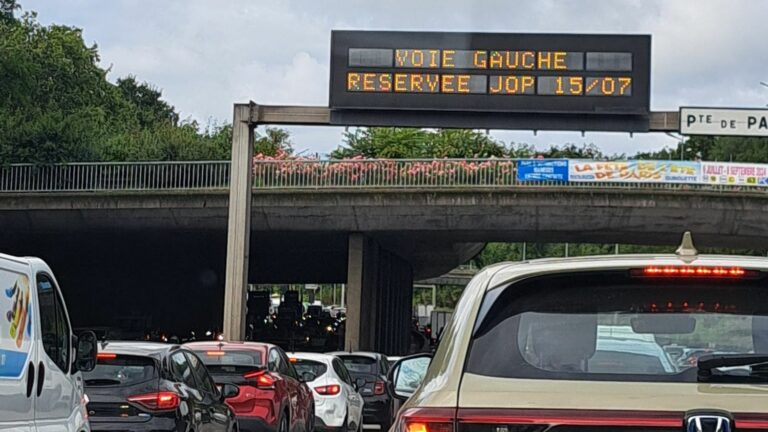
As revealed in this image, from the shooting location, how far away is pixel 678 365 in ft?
14.4

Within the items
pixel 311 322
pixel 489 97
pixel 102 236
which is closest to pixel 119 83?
pixel 311 322

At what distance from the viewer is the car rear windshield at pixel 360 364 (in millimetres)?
23953

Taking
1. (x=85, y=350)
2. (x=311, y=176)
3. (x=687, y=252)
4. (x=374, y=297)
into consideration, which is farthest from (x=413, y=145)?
(x=687, y=252)

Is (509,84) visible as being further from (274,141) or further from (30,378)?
(274,141)

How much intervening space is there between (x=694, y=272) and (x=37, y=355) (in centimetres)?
511

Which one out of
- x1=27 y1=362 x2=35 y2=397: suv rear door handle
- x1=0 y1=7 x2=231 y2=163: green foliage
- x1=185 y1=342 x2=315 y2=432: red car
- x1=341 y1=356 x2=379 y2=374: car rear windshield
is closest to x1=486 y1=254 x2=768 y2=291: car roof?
x1=27 y1=362 x2=35 y2=397: suv rear door handle

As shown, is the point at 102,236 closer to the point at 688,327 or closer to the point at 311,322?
the point at 311,322

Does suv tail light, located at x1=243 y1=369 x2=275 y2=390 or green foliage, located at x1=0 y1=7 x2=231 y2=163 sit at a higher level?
green foliage, located at x1=0 y1=7 x2=231 y2=163

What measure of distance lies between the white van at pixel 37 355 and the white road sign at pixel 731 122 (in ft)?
65.1

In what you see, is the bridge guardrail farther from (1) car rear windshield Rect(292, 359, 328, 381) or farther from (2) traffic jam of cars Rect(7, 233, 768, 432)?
(2) traffic jam of cars Rect(7, 233, 768, 432)

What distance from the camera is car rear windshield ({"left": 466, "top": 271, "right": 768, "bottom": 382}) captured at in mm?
4359

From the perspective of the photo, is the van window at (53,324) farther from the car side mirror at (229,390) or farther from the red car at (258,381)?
the red car at (258,381)

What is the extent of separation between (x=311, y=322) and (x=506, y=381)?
6148 centimetres

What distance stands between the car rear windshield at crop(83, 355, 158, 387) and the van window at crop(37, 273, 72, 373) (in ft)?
7.11
